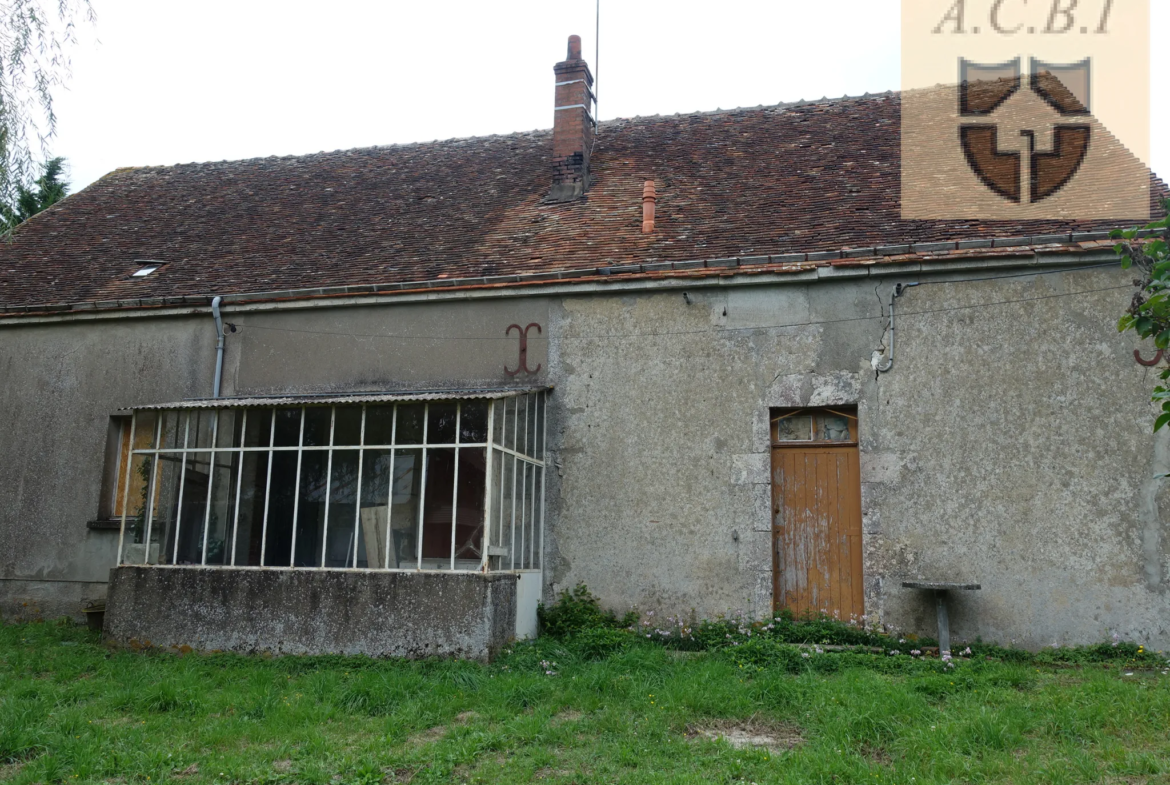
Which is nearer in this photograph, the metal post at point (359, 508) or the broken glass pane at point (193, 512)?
the metal post at point (359, 508)

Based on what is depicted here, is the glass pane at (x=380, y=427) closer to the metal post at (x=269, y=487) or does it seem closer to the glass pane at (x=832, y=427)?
the metal post at (x=269, y=487)

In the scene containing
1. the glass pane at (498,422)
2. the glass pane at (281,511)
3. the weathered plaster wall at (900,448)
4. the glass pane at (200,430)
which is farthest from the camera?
the glass pane at (200,430)

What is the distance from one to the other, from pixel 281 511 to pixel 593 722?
13.1ft

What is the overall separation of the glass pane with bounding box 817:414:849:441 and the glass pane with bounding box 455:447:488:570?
3.20m

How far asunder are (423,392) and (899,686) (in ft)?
17.1

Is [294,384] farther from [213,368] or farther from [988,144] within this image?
[988,144]

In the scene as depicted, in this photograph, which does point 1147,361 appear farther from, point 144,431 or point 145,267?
point 145,267

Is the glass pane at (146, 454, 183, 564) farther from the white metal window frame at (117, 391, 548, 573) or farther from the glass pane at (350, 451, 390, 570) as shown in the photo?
the glass pane at (350, 451, 390, 570)

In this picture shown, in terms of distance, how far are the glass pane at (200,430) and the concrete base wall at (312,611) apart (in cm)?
135

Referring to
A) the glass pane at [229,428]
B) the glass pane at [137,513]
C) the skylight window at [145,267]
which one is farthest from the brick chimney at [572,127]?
the glass pane at [137,513]

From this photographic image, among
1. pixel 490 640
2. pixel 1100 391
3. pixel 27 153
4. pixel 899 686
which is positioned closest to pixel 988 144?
pixel 1100 391

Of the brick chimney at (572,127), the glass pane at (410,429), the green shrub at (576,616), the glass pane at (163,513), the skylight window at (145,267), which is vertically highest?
the brick chimney at (572,127)

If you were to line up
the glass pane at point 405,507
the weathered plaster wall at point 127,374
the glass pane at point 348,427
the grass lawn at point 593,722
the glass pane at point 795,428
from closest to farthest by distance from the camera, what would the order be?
1. the grass lawn at point 593,722
2. the glass pane at point 405,507
3. the glass pane at point 348,427
4. the glass pane at point 795,428
5. the weathered plaster wall at point 127,374

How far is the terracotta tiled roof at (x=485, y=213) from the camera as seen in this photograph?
9.64 meters
